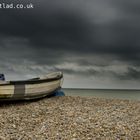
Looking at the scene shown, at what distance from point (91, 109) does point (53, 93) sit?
5783mm

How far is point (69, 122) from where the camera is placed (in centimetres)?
1319

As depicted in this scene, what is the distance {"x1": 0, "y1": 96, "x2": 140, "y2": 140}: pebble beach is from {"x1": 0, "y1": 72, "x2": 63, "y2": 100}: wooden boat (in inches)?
41.6

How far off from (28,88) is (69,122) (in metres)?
6.65

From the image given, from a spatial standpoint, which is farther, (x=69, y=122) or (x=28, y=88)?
(x=28, y=88)

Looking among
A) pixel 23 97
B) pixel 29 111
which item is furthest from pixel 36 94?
pixel 29 111

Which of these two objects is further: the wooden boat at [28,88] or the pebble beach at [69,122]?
the wooden boat at [28,88]

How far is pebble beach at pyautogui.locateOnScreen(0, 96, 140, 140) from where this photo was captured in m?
11.6

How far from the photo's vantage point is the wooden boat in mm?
18438

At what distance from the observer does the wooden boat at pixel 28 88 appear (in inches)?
726

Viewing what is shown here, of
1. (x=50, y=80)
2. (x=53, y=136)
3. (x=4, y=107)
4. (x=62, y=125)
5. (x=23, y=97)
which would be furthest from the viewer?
(x=50, y=80)

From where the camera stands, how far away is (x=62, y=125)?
12797 mm

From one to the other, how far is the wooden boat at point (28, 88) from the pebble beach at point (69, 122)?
1.06 m

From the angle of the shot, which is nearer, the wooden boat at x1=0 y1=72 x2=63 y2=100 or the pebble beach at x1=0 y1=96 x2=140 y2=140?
the pebble beach at x1=0 y1=96 x2=140 y2=140

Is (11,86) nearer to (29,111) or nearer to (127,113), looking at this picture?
(29,111)
